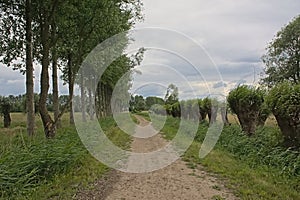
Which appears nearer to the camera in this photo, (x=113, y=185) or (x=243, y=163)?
(x=113, y=185)

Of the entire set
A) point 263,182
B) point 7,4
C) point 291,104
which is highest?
point 7,4

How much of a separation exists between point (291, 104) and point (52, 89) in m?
13.9

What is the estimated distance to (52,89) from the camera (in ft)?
63.1

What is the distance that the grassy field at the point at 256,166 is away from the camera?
6.77 metres

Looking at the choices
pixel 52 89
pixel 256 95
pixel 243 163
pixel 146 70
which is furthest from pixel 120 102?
pixel 243 163

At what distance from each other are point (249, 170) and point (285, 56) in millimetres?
35649

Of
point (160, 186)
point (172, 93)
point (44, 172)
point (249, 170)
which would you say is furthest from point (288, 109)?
point (172, 93)

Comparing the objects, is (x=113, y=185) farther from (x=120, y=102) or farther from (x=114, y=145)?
(x=120, y=102)

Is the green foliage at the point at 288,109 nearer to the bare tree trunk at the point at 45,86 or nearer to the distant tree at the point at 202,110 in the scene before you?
the bare tree trunk at the point at 45,86

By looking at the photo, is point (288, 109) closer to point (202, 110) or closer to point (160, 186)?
point (160, 186)

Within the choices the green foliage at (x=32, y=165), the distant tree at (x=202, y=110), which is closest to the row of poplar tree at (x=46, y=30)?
the green foliage at (x=32, y=165)

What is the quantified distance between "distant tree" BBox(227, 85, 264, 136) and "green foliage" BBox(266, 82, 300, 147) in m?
3.47

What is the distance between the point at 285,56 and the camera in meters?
40.7

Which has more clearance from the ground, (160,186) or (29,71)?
(29,71)
